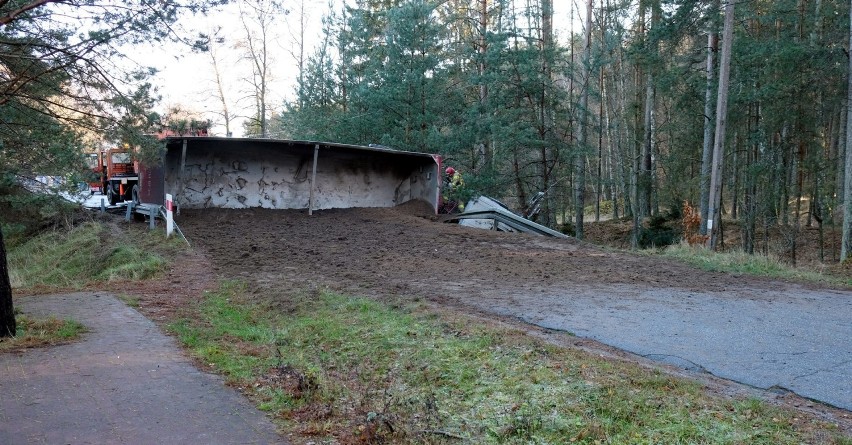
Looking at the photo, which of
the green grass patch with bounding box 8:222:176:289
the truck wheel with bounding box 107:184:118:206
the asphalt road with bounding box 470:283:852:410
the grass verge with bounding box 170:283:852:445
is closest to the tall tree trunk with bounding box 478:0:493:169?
the green grass patch with bounding box 8:222:176:289

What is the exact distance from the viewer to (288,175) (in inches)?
821

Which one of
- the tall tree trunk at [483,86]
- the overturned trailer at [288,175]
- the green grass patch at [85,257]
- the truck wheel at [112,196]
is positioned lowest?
the green grass patch at [85,257]

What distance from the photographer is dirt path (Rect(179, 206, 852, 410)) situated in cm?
658

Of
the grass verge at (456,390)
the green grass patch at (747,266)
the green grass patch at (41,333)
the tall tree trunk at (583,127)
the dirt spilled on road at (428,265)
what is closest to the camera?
the grass verge at (456,390)

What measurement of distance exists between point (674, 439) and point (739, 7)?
21.8 metres

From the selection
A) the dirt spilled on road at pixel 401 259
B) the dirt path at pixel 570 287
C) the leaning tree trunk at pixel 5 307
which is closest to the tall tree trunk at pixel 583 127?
the dirt spilled on road at pixel 401 259

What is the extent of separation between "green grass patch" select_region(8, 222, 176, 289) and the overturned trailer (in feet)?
7.19

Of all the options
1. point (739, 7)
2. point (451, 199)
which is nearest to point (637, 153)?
point (739, 7)

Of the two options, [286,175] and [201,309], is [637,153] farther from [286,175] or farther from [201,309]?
[201,309]

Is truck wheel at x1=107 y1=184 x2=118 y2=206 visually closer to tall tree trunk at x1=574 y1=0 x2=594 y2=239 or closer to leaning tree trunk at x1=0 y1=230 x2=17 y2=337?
tall tree trunk at x1=574 y1=0 x2=594 y2=239

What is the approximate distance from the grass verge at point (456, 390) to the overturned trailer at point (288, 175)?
11.8 metres

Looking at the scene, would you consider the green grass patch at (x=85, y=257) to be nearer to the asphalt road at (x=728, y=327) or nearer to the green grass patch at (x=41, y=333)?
the green grass patch at (x=41, y=333)

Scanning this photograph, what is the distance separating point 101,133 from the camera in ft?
36.6

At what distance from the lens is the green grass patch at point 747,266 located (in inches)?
491
